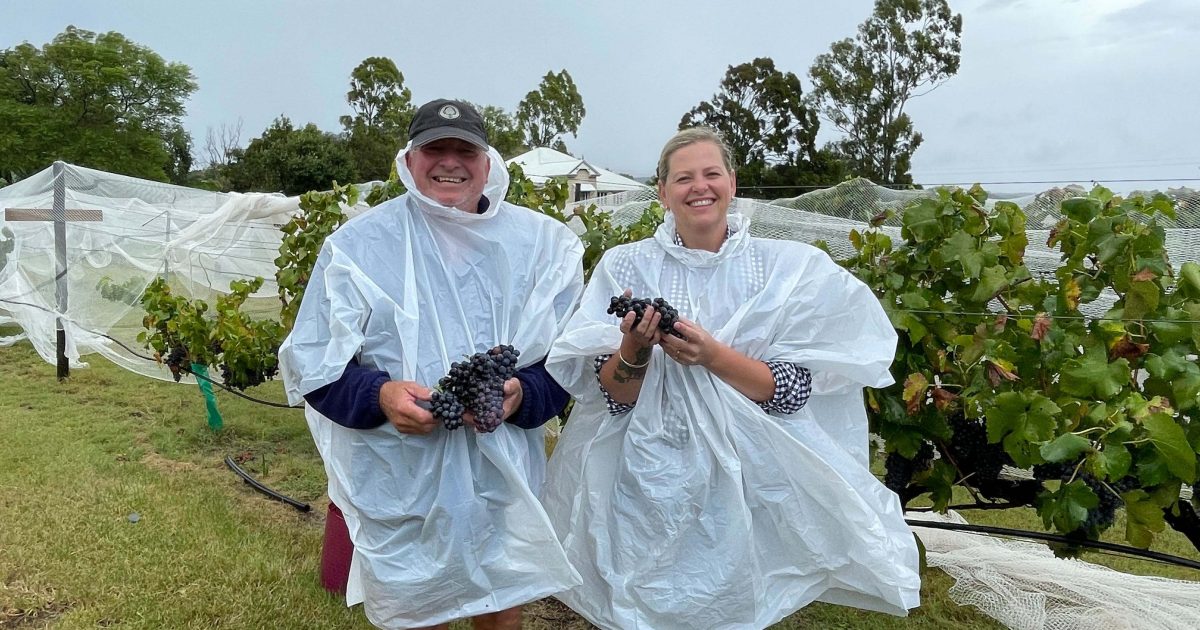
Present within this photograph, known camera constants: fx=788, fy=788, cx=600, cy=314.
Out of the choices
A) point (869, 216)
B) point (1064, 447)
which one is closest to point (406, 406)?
point (1064, 447)

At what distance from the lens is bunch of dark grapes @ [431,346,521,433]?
5.11ft

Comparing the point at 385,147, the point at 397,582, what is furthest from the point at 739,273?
→ the point at 385,147

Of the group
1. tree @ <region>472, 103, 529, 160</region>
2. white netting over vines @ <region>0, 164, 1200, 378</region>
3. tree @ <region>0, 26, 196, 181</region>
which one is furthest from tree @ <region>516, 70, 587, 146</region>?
white netting over vines @ <region>0, 164, 1200, 378</region>

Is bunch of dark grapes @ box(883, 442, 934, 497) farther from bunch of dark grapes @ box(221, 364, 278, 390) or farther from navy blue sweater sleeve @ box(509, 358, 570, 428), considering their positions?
bunch of dark grapes @ box(221, 364, 278, 390)

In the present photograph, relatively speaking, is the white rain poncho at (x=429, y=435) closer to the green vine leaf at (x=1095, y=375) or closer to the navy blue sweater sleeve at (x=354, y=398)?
the navy blue sweater sleeve at (x=354, y=398)

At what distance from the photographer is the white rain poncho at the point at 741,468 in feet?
5.26

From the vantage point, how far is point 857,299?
168 centimetres

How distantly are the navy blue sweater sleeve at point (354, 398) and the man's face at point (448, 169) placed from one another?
1.37 ft

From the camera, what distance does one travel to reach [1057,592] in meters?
2.81

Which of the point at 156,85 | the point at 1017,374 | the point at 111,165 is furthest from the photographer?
the point at 156,85

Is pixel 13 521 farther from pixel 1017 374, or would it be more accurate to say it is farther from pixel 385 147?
pixel 385 147

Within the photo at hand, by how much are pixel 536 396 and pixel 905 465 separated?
120cm

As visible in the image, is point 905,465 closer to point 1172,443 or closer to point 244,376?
point 1172,443

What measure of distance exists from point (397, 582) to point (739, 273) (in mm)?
984
